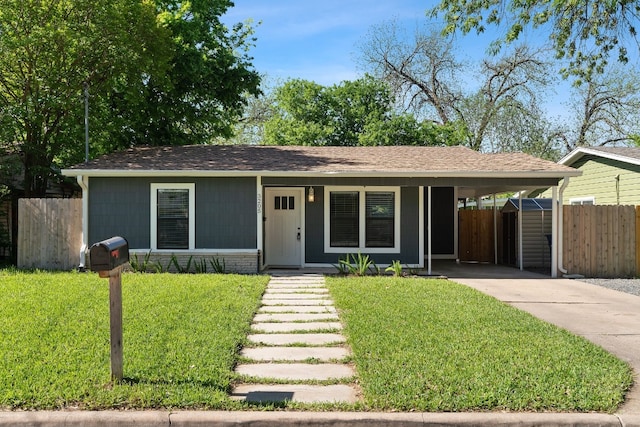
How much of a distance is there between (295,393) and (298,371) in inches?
23.2

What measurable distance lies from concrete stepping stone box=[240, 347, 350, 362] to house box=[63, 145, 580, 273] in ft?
21.5

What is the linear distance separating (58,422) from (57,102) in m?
12.7

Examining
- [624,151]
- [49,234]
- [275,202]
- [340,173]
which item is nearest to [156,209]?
[49,234]

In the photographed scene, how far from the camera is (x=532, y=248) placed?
Answer: 576 inches

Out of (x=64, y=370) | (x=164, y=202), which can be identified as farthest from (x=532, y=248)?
(x=64, y=370)

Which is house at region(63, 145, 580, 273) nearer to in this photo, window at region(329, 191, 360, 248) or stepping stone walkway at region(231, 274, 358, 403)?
window at region(329, 191, 360, 248)

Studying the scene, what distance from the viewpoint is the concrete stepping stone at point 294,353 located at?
5.36 meters

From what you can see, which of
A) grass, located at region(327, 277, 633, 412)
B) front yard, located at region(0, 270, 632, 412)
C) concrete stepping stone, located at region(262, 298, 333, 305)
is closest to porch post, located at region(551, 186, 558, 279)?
front yard, located at region(0, 270, 632, 412)

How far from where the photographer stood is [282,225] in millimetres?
13531

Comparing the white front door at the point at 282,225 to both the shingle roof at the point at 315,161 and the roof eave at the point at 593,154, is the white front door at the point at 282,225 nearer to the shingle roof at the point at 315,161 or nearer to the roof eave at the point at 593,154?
the shingle roof at the point at 315,161

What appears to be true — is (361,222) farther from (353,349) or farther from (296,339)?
(353,349)

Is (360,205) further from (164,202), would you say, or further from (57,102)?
(57,102)

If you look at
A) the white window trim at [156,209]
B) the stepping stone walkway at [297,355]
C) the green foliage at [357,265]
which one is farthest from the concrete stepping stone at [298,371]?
the white window trim at [156,209]

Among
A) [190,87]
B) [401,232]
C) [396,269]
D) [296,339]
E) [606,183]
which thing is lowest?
[296,339]
